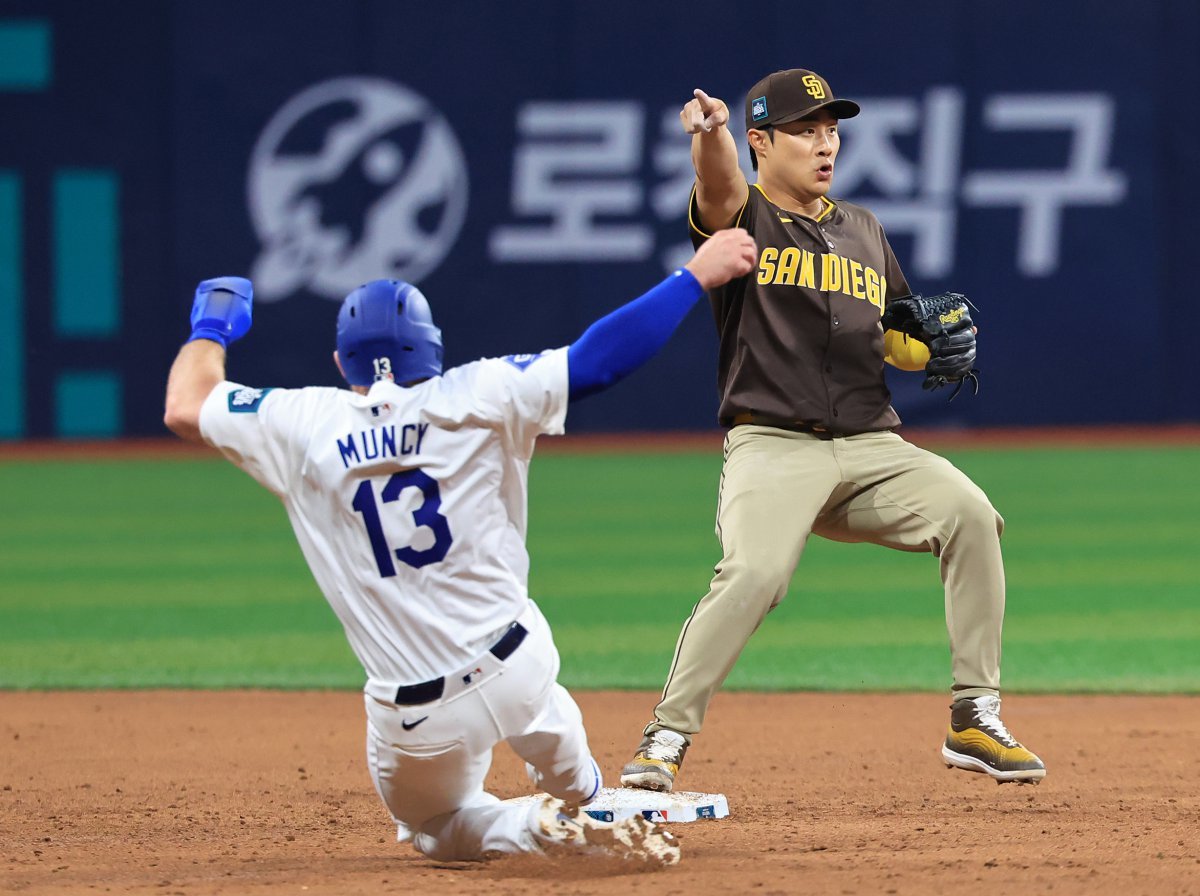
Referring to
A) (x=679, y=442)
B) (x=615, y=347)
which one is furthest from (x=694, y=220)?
(x=679, y=442)

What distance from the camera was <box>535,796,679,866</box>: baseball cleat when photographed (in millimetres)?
3723

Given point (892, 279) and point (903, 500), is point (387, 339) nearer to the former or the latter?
point (903, 500)

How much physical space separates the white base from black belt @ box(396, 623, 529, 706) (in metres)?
0.75

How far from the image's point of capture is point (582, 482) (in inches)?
530

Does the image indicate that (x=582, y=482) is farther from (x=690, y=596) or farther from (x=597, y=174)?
(x=690, y=596)

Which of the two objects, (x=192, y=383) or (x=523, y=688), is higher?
(x=192, y=383)

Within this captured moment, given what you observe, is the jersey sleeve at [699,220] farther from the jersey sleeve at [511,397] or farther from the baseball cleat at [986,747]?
the baseball cleat at [986,747]

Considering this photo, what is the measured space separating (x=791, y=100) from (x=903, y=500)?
111cm

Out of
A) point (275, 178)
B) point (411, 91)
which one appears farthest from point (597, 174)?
point (275, 178)

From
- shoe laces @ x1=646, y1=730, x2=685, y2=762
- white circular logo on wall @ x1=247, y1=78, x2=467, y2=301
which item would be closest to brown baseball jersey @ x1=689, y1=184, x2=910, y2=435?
shoe laces @ x1=646, y1=730, x2=685, y2=762

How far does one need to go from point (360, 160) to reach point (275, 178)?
2.64ft

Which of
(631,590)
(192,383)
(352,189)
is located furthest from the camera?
(352,189)

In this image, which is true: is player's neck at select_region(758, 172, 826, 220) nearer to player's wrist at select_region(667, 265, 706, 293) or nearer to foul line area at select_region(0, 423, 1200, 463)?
player's wrist at select_region(667, 265, 706, 293)

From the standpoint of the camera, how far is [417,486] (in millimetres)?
3459
